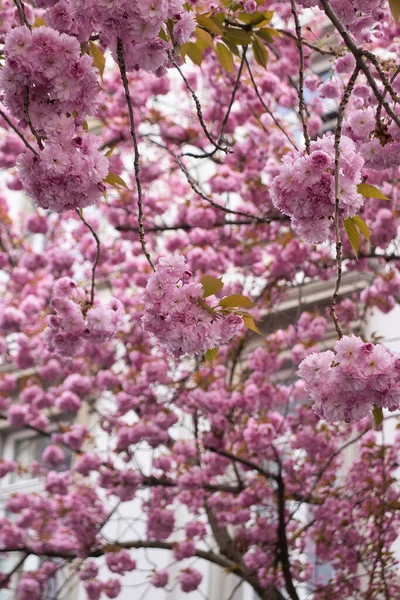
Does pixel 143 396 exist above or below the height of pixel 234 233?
below

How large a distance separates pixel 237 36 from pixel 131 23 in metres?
0.82

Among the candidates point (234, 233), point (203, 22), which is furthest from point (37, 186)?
point (234, 233)

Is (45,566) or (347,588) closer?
(347,588)

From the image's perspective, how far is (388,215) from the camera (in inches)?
228

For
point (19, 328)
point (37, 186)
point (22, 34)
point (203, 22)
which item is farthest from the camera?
point (19, 328)

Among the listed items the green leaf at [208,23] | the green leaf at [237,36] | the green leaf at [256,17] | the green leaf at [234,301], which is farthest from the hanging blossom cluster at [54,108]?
the green leaf at [256,17]

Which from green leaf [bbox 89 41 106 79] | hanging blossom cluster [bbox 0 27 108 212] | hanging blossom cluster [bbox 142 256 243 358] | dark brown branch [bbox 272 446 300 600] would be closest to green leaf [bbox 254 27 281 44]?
green leaf [bbox 89 41 106 79]

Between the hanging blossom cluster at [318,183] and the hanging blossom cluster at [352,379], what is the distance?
1.20ft

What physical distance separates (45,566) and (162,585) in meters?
1.22

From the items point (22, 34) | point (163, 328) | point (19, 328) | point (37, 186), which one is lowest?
point (163, 328)

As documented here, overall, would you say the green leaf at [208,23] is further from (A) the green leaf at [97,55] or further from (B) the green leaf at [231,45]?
(A) the green leaf at [97,55]

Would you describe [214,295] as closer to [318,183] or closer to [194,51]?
[318,183]

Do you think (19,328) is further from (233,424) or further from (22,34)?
(22,34)

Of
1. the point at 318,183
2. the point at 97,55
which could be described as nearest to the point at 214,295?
the point at 318,183
